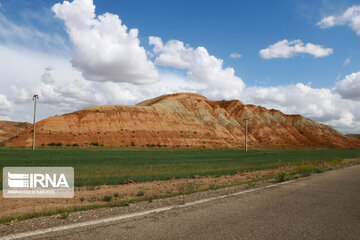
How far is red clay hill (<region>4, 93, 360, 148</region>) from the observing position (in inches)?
3051

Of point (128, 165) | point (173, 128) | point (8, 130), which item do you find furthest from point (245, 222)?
point (8, 130)

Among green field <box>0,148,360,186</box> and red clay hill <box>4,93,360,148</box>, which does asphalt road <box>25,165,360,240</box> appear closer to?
green field <box>0,148,360,186</box>

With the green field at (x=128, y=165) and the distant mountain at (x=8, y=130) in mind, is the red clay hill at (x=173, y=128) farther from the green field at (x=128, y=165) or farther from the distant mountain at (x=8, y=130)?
the distant mountain at (x=8, y=130)

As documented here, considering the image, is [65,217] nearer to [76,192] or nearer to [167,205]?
[167,205]

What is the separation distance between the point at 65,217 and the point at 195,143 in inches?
3331

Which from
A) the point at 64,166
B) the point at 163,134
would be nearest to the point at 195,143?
the point at 163,134

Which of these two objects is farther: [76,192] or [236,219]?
[76,192]

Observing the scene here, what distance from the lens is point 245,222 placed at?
260 inches

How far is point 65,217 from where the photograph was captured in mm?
7070

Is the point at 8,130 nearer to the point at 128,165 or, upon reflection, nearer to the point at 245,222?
the point at 128,165

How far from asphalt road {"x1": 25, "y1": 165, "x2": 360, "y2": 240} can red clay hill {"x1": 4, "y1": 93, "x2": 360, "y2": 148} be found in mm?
67966

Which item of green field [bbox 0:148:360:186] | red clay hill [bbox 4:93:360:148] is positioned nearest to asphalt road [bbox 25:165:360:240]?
green field [bbox 0:148:360:186]

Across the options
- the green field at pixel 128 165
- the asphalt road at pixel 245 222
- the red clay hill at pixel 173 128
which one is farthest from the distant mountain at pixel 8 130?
the asphalt road at pixel 245 222

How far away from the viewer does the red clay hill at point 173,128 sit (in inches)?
3051
